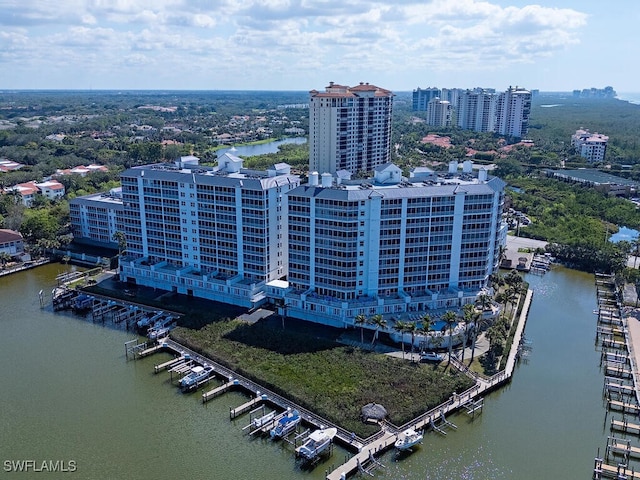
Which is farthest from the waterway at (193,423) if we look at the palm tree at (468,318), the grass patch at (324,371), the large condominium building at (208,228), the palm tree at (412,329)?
the large condominium building at (208,228)

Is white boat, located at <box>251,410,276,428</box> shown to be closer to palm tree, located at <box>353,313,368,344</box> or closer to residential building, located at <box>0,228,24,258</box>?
palm tree, located at <box>353,313,368,344</box>

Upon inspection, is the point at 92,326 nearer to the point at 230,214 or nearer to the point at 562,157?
the point at 230,214

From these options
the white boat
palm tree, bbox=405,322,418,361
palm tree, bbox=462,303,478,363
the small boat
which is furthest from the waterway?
palm tree, bbox=405,322,418,361

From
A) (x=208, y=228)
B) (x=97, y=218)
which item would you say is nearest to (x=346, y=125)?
(x=97, y=218)

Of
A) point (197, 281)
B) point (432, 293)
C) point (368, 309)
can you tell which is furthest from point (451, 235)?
point (197, 281)

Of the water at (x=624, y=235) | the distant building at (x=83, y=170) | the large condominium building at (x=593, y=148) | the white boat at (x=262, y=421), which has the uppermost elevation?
the large condominium building at (x=593, y=148)

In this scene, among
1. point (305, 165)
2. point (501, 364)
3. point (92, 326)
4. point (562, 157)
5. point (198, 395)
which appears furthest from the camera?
point (562, 157)

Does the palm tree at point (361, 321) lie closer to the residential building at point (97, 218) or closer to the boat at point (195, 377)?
the boat at point (195, 377)

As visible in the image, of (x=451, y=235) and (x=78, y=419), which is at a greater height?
(x=451, y=235)
